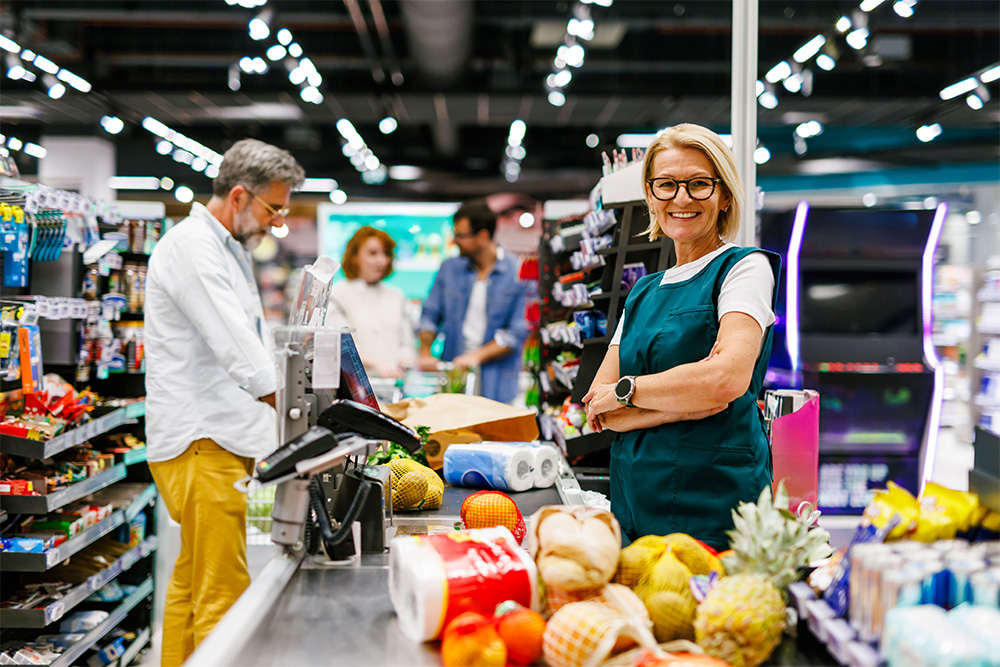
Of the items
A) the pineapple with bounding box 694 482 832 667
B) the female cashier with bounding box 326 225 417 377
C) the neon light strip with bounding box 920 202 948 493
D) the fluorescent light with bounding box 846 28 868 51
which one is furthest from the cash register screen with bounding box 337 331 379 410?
the fluorescent light with bounding box 846 28 868 51

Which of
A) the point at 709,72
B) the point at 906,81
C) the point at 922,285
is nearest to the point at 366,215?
the point at 922,285

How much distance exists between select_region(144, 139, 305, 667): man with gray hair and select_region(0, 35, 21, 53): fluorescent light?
21.2 feet

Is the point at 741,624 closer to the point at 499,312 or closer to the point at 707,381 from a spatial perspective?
the point at 707,381

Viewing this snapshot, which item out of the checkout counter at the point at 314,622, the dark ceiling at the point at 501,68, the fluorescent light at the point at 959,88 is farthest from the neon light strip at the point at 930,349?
the fluorescent light at the point at 959,88

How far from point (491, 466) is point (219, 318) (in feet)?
3.60

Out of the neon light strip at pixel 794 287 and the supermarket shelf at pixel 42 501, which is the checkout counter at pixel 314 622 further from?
the neon light strip at pixel 794 287

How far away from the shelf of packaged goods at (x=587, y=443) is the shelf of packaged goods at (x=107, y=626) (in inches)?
86.2

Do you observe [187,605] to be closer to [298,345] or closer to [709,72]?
[298,345]

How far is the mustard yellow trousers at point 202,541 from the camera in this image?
2783mm

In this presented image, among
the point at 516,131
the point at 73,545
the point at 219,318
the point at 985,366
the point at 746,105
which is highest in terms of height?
the point at 516,131

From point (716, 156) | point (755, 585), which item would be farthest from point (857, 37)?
point (755, 585)

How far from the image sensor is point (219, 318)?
2754mm

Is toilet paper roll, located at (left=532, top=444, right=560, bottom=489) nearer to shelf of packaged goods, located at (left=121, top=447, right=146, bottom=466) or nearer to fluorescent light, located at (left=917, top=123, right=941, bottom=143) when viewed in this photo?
shelf of packaged goods, located at (left=121, top=447, right=146, bottom=466)

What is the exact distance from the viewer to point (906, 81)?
11133 millimetres
